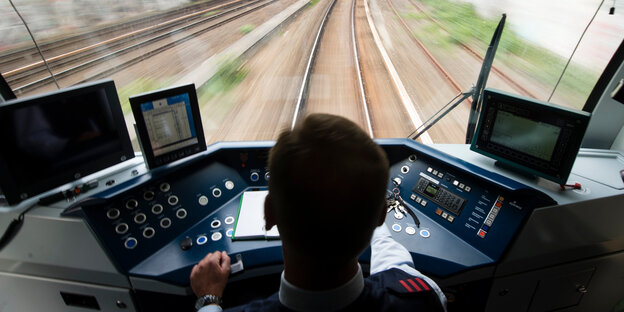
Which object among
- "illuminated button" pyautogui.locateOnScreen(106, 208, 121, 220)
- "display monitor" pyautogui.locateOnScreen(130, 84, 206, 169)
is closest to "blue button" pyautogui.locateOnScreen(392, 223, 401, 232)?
"display monitor" pyautogui.locateOnScreen(130, 84, 206, 169)

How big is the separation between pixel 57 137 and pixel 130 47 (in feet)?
2.49

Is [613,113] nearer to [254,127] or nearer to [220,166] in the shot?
[254,127]

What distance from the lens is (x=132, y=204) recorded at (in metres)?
1.60

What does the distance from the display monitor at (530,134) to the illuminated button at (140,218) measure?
1.87 metres

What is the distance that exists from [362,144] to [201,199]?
1392 millimetres

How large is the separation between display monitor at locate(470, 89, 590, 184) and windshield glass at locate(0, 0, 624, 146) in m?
0.30

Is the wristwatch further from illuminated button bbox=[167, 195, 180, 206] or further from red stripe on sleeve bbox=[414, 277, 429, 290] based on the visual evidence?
red stripe on sleeve bbox=[414, 277, 429, 290]

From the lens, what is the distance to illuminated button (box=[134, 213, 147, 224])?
1.59 m

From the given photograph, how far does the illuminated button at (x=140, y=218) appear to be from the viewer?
62.5 inches

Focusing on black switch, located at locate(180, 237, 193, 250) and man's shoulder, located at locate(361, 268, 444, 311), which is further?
black switch, located at locate(180, 237, 193, 250)

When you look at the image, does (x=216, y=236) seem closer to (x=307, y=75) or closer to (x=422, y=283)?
(x=422, y=283)


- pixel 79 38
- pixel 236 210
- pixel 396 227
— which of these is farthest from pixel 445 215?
pixel 79 38

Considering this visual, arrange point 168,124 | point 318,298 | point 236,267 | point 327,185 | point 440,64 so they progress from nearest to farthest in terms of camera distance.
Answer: point 327,185 < point 318,298 < point 236,267 < point 168,124 < point 440,64

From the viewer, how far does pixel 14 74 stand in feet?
5.82
